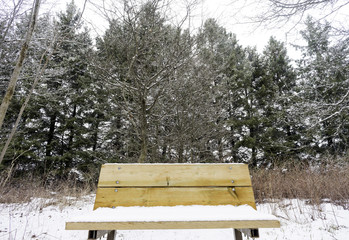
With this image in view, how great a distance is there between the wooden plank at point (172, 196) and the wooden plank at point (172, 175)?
4 cm

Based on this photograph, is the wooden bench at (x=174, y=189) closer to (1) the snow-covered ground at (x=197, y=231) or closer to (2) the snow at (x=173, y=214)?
(2) the snow at (x=173, y=214)

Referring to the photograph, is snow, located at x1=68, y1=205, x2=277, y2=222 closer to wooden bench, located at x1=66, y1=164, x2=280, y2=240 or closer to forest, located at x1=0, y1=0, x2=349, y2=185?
wooden bench, located at x1=66, y1=164, x2=280, y2=240

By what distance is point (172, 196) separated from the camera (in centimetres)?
164

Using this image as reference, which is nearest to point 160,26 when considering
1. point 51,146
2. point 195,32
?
point 195,32

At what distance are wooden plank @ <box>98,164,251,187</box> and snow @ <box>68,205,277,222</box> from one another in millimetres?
191

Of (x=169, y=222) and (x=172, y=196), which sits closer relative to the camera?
(x=169, y=222)

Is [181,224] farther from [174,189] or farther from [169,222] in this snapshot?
[174,189]

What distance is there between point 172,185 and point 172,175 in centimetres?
8

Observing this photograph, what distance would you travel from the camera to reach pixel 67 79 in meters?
12.7

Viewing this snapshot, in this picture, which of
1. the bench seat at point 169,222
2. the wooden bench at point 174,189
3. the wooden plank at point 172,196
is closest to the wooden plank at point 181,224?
the bench seat at point 169,222

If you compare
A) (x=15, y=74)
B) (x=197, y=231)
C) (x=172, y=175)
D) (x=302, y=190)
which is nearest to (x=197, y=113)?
(x=197, y=231)

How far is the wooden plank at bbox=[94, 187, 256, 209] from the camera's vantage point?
1612mm

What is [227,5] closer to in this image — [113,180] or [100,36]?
[100,36]

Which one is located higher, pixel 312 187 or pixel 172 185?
pixel 312 187
